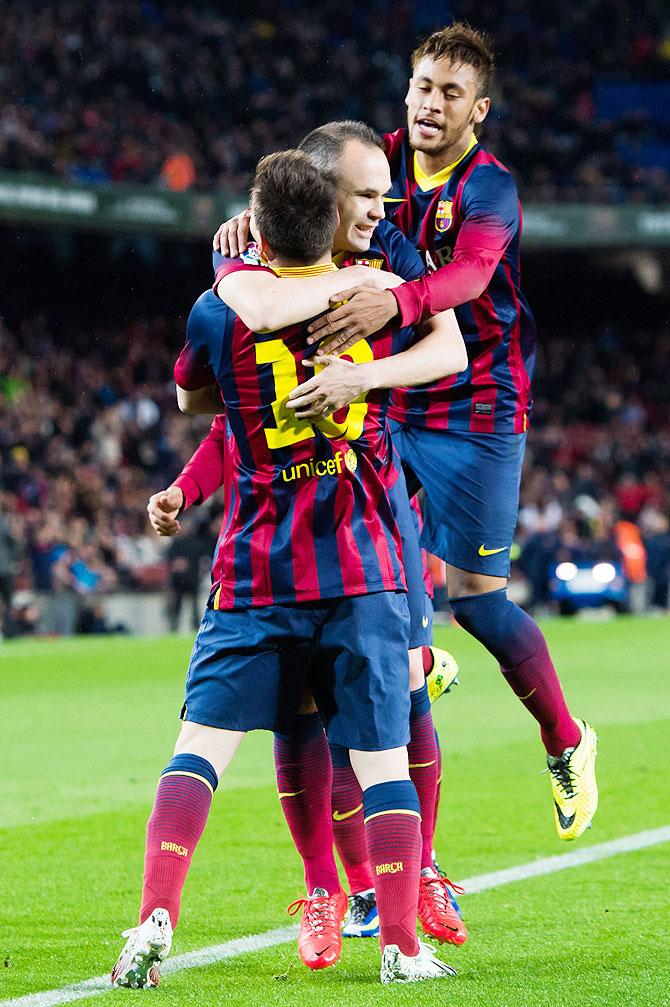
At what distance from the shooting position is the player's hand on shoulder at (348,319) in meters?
3.69

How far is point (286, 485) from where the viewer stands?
3.76 meters

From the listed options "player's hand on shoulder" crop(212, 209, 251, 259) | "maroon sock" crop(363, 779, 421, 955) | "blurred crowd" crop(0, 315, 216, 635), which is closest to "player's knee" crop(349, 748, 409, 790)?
"maroon sock" crop(363, 779, 421, 955)

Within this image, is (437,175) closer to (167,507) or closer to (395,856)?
(167,507)

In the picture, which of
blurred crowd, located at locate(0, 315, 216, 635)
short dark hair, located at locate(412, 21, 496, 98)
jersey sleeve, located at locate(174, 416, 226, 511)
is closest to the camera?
jersey sleeve, located at locate(174, 416, 226, 511)

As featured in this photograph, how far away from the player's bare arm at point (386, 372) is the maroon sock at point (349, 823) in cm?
120

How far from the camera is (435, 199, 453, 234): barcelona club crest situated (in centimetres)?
506

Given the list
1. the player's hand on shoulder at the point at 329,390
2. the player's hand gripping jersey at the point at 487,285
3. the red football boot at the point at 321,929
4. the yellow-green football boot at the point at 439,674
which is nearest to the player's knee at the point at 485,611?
the yellow-green football boot at the point at 439,674

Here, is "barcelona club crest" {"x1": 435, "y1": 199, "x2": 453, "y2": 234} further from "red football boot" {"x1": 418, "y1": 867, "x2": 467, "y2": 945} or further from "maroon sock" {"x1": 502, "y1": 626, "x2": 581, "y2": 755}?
"red football boot" {"x1": 418, "y1": 867, "x2": 467, "y2": 945}

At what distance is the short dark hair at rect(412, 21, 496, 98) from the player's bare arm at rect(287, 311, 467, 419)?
4.37 feet

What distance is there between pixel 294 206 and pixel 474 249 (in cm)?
110

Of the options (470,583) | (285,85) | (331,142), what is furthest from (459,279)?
(285,85)

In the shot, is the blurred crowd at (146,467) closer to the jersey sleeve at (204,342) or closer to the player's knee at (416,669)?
the player's knee at (416,669)

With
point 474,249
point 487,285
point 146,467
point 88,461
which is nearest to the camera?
point 474,249

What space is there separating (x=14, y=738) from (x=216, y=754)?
5808 mm
